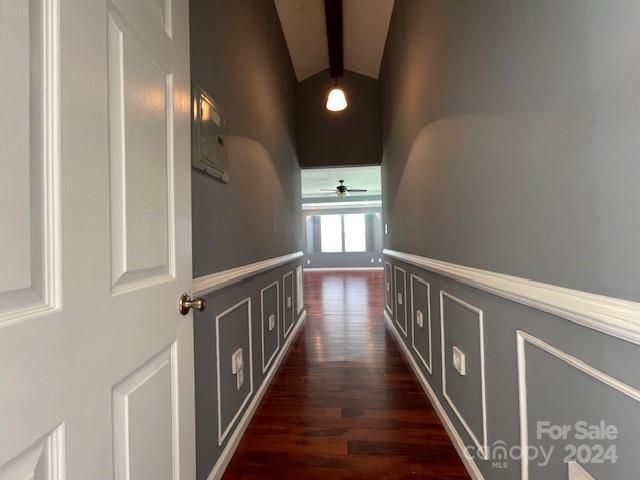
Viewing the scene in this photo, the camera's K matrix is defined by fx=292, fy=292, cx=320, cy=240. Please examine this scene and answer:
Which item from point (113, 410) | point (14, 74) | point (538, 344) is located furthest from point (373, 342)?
point (14, 74)

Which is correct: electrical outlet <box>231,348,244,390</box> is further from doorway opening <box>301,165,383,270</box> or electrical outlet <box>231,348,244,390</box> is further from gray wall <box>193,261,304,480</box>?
doorway opening <box>301,165,383,270</box>

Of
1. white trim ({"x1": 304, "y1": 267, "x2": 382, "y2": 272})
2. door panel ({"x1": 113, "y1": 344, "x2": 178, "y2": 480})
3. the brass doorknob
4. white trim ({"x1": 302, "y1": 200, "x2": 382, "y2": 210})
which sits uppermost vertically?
white trim ({"x1": 302, "y1": 200, "x2": 382, "y2": 210})

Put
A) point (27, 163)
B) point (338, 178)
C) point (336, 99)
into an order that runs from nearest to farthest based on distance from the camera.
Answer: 1. point (27, 163)
2. point (336, 99)
3. point (338, 178)

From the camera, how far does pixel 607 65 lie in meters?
0.62

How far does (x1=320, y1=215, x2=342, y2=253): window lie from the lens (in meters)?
10.0

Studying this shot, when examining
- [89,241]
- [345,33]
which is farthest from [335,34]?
[89,241]

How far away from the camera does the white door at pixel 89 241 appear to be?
417 mm

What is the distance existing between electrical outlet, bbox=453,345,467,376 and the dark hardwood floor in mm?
456

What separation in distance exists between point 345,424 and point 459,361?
2.57 ft

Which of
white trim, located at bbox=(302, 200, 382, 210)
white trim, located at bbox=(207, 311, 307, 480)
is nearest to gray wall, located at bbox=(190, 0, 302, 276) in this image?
white trim, located at bbox=(207, 311, 307, 480)

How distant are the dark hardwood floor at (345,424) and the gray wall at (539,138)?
100cm

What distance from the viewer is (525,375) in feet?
3.03

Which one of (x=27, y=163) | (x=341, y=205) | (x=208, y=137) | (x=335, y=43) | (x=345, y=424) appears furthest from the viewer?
(x=341, y=205)

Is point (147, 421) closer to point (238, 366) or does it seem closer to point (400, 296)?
point (238, 366)
